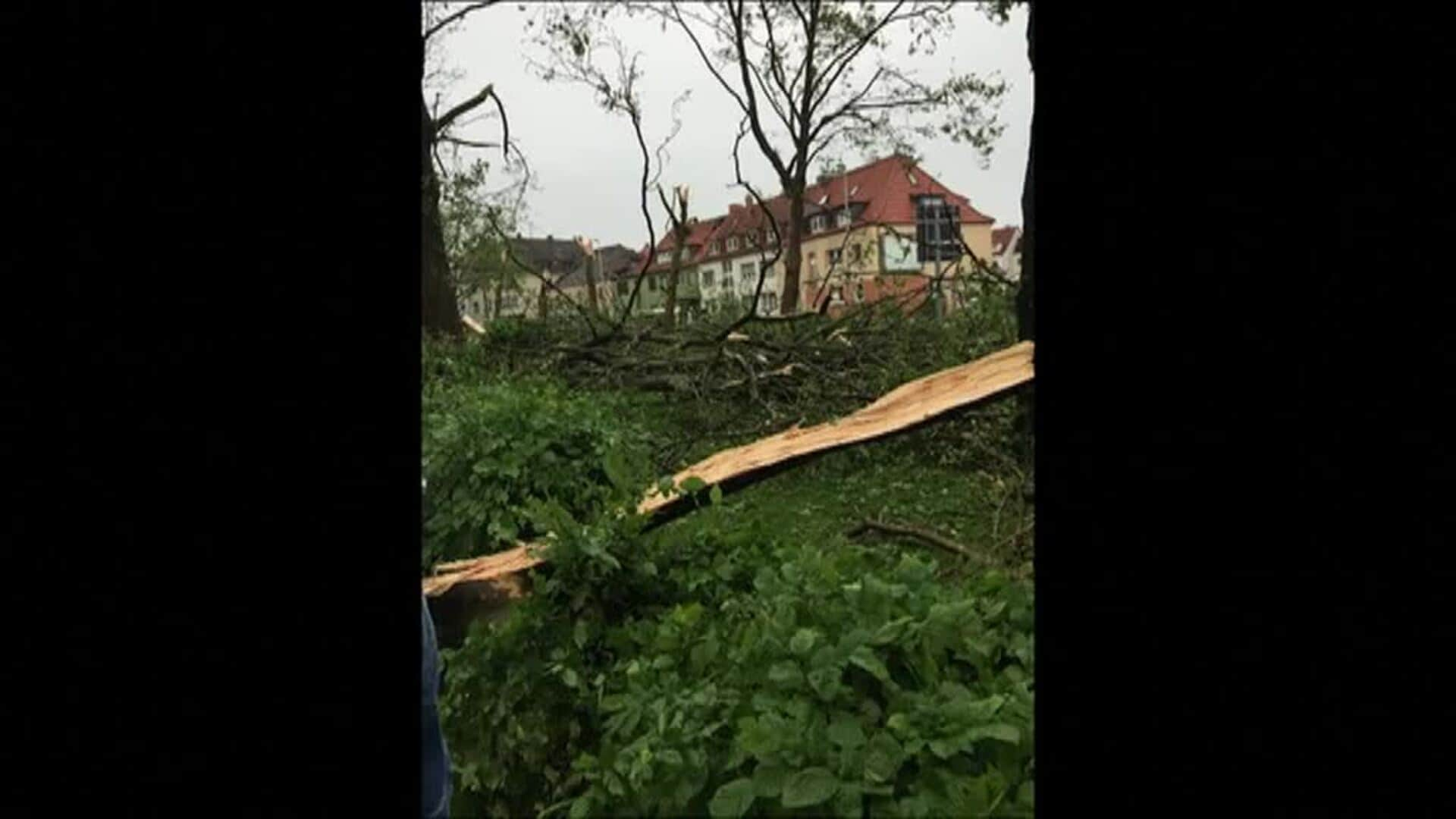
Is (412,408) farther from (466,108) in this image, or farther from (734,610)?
(466,108)

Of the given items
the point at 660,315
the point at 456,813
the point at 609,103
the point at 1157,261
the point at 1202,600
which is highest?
the point at 609,103

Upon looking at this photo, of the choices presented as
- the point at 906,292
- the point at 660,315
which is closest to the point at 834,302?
the point at 906,292

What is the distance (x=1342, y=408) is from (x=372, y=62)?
36cm

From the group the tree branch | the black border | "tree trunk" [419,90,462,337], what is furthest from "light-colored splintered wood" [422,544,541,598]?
the black border

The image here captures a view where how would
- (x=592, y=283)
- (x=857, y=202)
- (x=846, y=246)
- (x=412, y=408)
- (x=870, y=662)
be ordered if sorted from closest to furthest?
(x=412, y=408) → (x=870, y=662) → (x=857, y=202) → (x=592, y=283) → (x=846, y=246)

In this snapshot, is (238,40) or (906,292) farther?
(906,292)

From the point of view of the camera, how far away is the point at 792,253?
2893 mm

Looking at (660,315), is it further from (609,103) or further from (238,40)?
(238,40)

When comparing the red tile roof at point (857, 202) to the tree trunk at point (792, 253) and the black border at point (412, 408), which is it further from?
the black border at point (412, 408)

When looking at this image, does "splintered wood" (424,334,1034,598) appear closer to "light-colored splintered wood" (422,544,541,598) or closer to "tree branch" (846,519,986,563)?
"light-colored splintered wood" (422,544,541,598)

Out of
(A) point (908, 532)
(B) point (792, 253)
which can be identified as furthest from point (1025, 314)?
(B) point (792, 253)

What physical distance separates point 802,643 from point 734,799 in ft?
0.80

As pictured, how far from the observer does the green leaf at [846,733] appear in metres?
1.22

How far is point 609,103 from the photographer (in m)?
2.23
